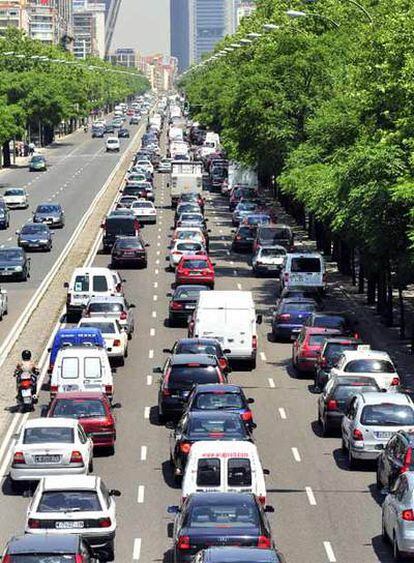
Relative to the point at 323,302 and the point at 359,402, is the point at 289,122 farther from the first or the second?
the point at 359,402

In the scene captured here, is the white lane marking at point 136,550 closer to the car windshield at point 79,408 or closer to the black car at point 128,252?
the car windshield at point 79,408

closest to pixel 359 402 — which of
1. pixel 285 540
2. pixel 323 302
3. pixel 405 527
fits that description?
pixel 285 540

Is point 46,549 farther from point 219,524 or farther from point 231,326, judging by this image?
point 231,326

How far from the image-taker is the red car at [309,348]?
4094cm

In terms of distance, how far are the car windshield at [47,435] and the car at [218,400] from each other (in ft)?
Result: 10.7

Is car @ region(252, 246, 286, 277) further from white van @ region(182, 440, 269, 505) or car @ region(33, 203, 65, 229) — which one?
white van @ region(182, 440, 269, 505)

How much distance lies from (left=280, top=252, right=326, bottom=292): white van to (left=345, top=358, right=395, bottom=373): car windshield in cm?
2059

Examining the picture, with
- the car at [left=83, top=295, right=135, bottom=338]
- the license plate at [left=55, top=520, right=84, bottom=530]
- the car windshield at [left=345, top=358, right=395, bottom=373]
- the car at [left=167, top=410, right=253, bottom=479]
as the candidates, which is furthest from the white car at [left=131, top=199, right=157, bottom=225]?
the license plate at [left=55, top=520, right=84, bottom=530]

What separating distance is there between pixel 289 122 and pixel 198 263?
61.6ft

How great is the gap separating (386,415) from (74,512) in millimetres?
8528

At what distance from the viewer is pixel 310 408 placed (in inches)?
1454

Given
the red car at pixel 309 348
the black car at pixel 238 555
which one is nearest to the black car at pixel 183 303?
the red car at pixel 309 348

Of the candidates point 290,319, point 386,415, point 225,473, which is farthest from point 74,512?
point 290,319

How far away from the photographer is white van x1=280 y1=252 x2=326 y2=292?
5647 centimetres
